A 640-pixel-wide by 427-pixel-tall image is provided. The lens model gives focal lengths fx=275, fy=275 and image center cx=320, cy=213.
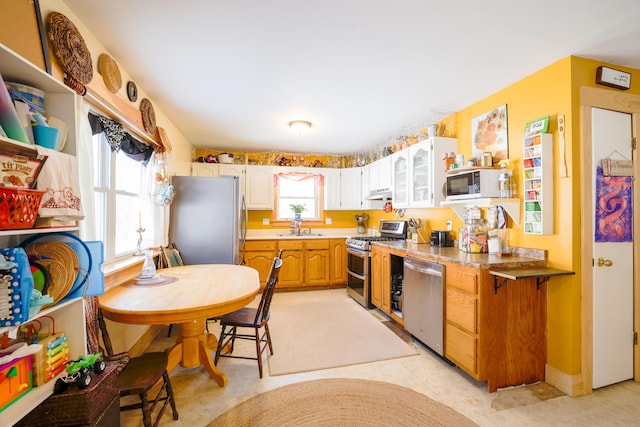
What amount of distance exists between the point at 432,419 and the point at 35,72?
106 inches

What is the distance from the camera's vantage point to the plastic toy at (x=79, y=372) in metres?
1.10

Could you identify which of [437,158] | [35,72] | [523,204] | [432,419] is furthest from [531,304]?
[35,72]

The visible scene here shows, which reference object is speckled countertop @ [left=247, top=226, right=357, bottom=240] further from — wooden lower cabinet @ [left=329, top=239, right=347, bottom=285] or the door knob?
the door knob

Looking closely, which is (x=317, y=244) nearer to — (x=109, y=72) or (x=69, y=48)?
(x=109, y=72)

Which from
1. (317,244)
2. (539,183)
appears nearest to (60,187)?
(539,183)

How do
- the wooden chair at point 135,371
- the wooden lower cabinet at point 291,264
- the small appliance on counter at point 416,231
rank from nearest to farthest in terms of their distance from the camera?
the wooden chair at point 135,371 → the small appliance on counter at point 416,231 → the wooden lower cabinet at point 291,264

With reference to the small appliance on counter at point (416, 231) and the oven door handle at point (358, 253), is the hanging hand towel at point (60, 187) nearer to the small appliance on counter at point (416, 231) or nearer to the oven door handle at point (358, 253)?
the oven door handle at point (358, 253)

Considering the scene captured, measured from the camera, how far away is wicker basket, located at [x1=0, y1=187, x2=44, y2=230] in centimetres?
90

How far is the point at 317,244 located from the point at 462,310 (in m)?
2.79

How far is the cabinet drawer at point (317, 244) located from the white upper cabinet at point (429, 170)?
1826 millimetres

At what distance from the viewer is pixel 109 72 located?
1955mm

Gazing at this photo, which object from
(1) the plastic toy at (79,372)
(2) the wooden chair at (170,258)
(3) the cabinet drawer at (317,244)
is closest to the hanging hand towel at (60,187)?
(1) the plastic toy at (79,372)

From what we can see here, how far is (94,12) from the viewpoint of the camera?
162 cm

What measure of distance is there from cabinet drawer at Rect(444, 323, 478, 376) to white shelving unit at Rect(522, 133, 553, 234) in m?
0.98
